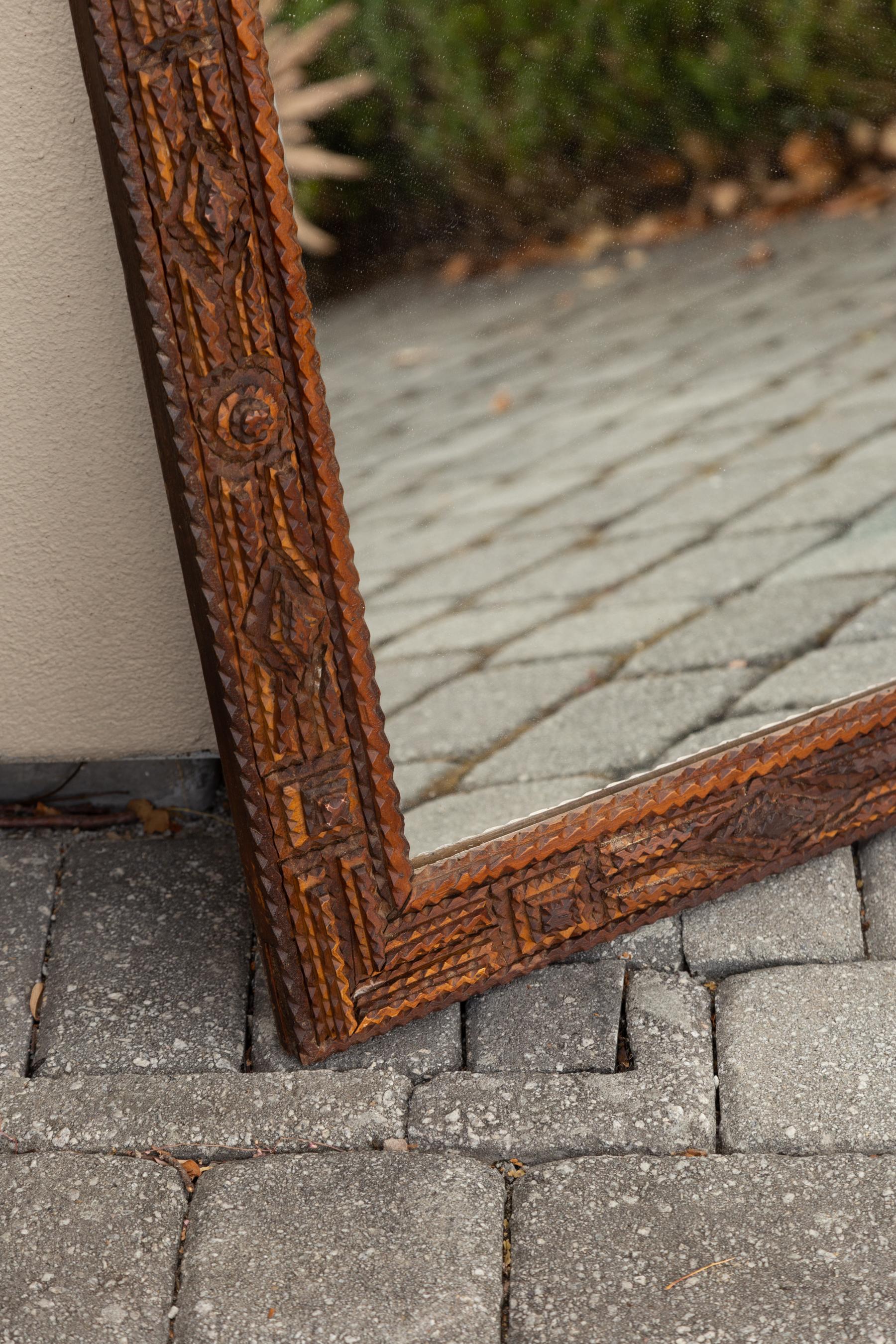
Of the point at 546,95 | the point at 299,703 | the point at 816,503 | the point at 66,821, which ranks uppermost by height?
the point at 546,95

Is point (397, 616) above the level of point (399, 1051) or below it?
above

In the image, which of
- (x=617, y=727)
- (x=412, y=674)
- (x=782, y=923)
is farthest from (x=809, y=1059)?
(x=412, y=674)

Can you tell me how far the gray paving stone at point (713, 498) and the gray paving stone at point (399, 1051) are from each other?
681 mm

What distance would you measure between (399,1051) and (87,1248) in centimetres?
31

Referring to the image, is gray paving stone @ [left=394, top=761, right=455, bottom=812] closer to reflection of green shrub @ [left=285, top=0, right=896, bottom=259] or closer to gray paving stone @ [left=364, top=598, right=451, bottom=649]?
gray paving stone @ [left=364, top=598, right=451, bottom=649]

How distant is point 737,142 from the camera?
1.33 meters

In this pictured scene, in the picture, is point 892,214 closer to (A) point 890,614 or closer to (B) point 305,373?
(A) point 890,614

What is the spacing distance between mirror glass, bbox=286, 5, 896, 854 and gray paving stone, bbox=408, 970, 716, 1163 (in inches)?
9.0

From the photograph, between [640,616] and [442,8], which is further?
[640,616]

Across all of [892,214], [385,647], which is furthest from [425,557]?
[892,214]

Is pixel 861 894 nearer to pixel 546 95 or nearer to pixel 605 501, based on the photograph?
pixel 605 501

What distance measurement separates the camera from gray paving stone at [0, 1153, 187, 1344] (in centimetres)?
97

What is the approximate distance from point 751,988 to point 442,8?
3.05ft

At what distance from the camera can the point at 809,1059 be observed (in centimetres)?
116
